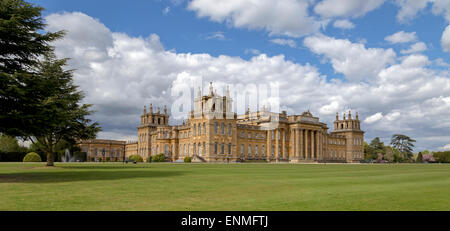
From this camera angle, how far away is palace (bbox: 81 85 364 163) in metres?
74.6

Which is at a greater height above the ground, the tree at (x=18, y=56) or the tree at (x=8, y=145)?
the tree at (x=18, y=56)

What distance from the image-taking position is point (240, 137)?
8106 cm

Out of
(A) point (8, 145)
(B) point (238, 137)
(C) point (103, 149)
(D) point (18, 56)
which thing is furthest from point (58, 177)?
Result: (C) point (103, 149)

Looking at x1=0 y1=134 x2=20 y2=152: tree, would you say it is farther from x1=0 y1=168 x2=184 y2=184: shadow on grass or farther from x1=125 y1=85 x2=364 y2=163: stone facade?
x1=0 y1=168 x2=184 y2=184: shadow on grass

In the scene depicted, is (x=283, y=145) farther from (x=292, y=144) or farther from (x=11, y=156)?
(x=11, y=156)

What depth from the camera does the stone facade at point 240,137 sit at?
74500 mm

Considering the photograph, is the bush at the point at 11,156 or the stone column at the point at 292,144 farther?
the stone column at the point at 292,144

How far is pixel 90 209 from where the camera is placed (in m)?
9.27

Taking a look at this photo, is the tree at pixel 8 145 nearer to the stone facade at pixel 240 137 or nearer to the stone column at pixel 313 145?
the stone facade at pixel 240 137

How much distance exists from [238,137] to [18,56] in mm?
61901

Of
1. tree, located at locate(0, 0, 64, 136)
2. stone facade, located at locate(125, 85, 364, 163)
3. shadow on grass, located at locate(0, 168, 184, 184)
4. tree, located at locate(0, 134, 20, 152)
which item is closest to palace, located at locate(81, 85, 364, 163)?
stone facade, located at locate(125, 85, 364, 163)

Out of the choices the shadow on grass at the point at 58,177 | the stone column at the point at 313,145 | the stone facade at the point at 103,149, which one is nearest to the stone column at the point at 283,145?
the stone column at the point at 313,145

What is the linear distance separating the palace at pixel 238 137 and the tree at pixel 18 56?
52.4 meters
